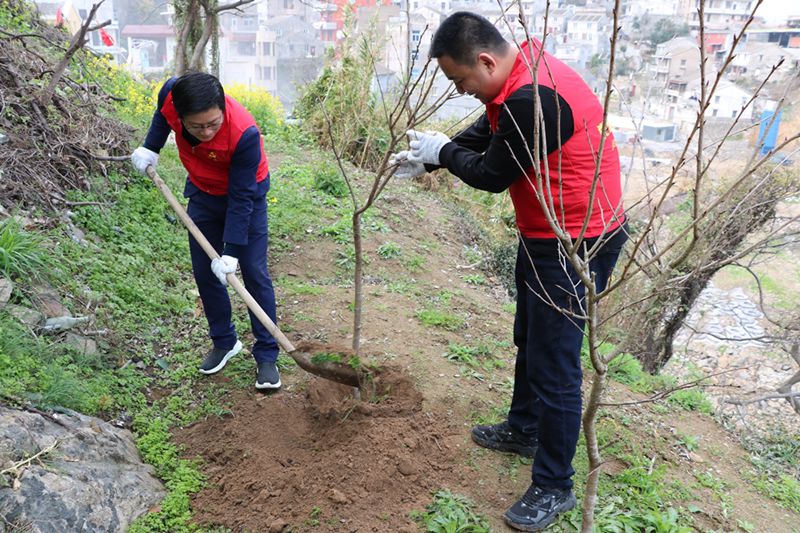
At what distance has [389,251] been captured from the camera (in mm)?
5812

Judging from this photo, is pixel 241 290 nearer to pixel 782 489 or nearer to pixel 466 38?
pixel 466 38

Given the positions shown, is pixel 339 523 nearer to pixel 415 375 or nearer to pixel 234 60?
pixel 415 375

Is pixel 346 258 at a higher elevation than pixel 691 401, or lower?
higher

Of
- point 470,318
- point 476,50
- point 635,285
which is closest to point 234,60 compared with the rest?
point 635,285

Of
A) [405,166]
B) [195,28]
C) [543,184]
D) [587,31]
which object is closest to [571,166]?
[543,184]

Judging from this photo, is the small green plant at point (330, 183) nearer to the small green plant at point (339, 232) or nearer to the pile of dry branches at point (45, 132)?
the small green plant at point (339, 232)

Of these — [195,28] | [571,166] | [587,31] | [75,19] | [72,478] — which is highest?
[587,31]

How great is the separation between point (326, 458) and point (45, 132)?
11.6 feet

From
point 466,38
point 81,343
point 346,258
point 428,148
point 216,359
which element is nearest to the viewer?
point 466,38

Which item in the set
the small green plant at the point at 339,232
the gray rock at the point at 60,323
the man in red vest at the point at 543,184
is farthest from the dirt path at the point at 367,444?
the small green plant at the point at 339,232

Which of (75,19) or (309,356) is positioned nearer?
(309,356)

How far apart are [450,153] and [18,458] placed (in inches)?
80.4

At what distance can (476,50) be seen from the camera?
229 cm

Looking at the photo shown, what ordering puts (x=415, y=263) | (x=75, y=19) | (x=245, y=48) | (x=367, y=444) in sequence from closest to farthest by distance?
(x=367, y=444) < (x=415, y=263) < (x=75, y=19) < (x=245, y=48)
